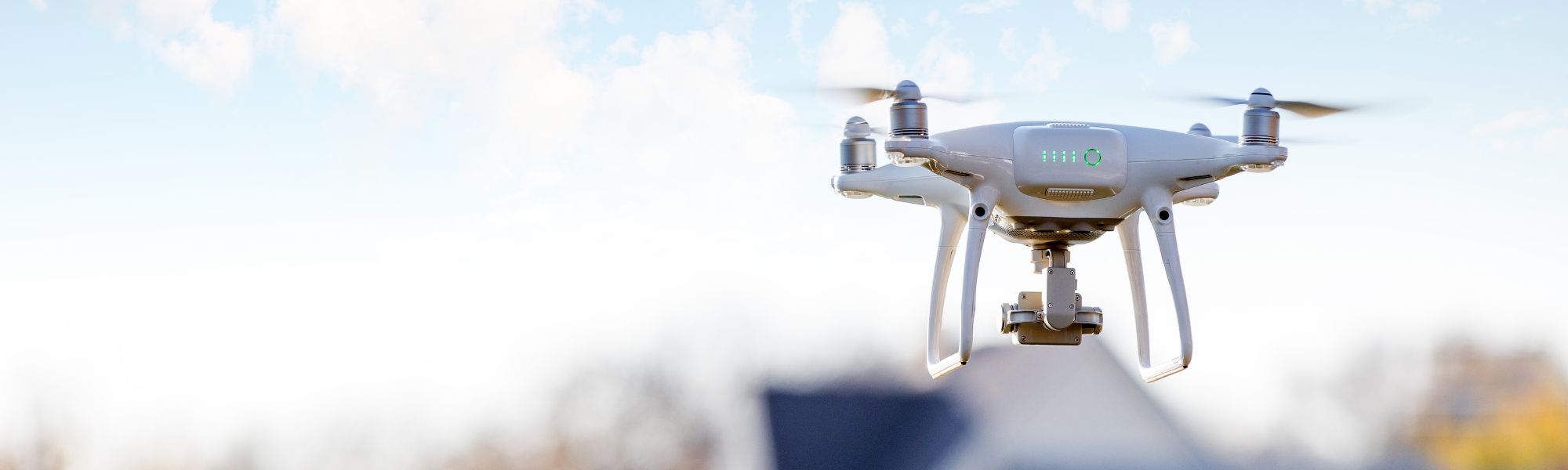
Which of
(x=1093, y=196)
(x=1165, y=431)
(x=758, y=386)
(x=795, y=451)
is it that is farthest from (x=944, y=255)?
(x=1165, y=431)

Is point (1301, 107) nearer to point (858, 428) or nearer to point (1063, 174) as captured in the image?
point (1063, 174)

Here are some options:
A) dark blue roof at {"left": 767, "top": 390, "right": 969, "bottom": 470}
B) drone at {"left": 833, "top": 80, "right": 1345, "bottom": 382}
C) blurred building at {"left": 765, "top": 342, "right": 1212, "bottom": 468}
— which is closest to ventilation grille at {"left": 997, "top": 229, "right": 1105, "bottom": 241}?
drone at {"left": 833, "top": 80, "right": 1345, "bottom": 382}

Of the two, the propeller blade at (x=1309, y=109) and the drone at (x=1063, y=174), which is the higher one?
the propeller blade at (x=1309, y=109)

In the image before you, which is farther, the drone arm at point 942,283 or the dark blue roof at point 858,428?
the dark blue roof at point 858,428

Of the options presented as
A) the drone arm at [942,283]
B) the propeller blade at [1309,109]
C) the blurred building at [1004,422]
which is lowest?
the blurred building at [1004,422]

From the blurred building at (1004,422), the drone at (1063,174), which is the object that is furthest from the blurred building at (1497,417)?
the drone at (1063,174)

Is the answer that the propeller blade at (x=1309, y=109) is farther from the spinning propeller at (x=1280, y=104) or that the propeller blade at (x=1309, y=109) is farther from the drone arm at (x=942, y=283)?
the drone arm at (x=942, y=283)
